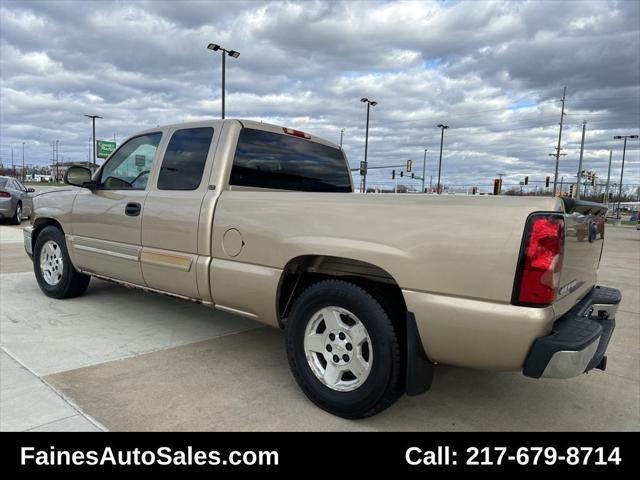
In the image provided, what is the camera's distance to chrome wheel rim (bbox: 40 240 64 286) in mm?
5436

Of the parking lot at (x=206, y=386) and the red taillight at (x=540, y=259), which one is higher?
the red taillight at (x=540, y=259)

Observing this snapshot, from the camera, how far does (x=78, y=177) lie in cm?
491

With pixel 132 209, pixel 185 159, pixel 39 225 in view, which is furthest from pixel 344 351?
pixel 39 225

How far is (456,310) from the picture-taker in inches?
96.4

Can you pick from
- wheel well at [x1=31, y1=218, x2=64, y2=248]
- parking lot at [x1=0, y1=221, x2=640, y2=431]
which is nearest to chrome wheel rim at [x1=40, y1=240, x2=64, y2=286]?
wheel well at [x1=31, y1=218, x2=64, y2=248]

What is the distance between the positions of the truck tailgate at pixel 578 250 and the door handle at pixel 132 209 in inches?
133

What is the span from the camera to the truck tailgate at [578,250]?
248 centimetres

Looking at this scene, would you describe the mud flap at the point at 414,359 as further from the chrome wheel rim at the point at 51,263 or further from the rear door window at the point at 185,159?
the chrome wheel rim at the point at 51,263

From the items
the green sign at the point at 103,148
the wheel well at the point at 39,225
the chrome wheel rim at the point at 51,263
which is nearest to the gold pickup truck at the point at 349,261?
the chrome wheel rim at the point at 51,263

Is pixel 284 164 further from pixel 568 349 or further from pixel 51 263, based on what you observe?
pixel 51 263

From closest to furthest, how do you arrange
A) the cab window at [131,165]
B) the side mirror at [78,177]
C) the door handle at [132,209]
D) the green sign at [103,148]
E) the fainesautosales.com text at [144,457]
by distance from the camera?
the fainesautosales.com text at [144,457], the door handle at [132,209], the cab window at [131,165], the side mirror at [78,177], the green sign at [103,148]

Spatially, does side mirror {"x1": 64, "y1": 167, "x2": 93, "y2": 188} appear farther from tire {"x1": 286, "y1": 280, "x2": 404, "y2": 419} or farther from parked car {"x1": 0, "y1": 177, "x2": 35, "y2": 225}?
parked car {"x1": 0, "y1": 177, "x2": 35, "y2": 225}

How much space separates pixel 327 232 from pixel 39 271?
4.37 metres

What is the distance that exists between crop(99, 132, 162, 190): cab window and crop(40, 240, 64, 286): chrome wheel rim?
1207mm
